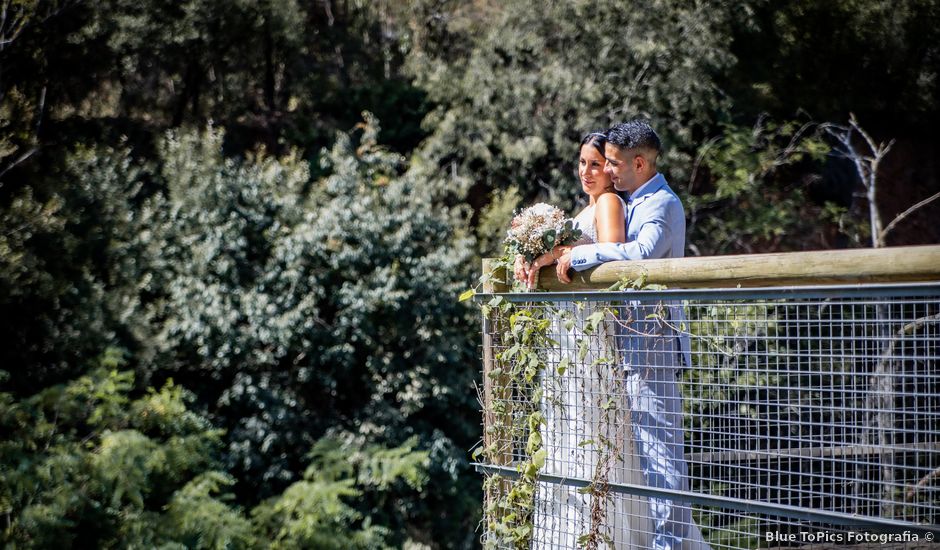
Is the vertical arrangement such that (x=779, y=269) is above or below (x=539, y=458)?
above

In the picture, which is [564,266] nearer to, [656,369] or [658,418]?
[656,369]

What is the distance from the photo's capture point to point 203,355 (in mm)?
7980

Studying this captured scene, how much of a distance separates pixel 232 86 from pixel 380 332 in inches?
184

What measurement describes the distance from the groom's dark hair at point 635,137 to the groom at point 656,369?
0.31 ft

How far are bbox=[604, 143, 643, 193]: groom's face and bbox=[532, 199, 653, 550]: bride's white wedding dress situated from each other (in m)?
0.51

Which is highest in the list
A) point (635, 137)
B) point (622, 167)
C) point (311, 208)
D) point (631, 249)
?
point (311, 208)

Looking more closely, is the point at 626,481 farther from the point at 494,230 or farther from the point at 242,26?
the point at 242,26

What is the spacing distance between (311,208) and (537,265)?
5613mm

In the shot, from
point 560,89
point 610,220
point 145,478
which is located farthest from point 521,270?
point 560,89

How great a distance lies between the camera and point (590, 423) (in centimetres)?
315

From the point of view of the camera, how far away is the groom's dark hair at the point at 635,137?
323cm

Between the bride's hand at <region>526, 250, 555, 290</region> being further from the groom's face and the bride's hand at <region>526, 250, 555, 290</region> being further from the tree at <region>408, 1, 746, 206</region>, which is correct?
the tree at <region>408, 1, 746, 206</region>

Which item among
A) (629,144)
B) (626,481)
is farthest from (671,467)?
(629,144)

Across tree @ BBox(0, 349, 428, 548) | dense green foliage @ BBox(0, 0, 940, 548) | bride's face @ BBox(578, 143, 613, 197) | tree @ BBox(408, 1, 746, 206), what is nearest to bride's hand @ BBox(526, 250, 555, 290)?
bride's face @ BBox(578, 143, 613, 197)
